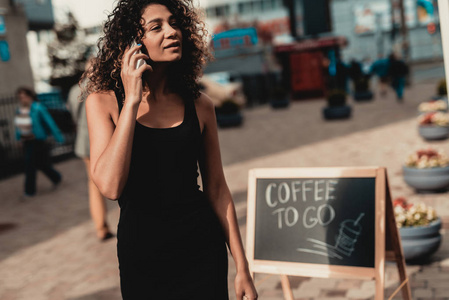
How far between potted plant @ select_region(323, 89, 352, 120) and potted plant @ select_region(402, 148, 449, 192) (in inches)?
454

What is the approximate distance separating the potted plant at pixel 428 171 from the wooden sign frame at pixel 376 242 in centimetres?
422

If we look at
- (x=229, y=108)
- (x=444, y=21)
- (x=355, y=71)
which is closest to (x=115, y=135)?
(x=444, y=21)

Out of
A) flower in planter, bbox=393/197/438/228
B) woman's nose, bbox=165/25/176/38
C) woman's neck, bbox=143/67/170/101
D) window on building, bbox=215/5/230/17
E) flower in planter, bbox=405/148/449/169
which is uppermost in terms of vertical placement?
window on building, bbox=215/5/230/17

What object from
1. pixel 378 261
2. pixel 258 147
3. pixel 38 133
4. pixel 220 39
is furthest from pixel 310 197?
pixel 220 39

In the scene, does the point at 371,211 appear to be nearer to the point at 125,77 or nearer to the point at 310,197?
the point at 310,197

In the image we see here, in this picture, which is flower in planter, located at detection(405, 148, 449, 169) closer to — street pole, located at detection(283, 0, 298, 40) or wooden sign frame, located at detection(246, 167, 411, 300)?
wooden sign frame, located at detection(246, 167, 411, 300)

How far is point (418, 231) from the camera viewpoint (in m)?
5.18

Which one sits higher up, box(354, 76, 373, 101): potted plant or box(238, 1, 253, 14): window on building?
box(238, 1, 253, 14): window on building

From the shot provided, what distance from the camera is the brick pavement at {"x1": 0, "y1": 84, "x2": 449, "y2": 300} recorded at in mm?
5164

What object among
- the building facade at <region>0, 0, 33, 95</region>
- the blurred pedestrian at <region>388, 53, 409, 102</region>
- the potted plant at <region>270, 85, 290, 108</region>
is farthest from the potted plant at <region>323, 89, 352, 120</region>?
the building facade at <region>0, 0, 33, 95</region>

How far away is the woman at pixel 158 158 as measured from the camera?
82.5 inches

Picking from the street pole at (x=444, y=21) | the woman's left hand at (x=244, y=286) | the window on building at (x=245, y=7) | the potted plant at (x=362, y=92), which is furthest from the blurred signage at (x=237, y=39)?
the window on building at (x=245, y=7)

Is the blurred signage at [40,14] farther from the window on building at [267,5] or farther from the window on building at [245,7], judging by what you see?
the window on building at [267,5]

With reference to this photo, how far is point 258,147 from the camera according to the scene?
15000mm
